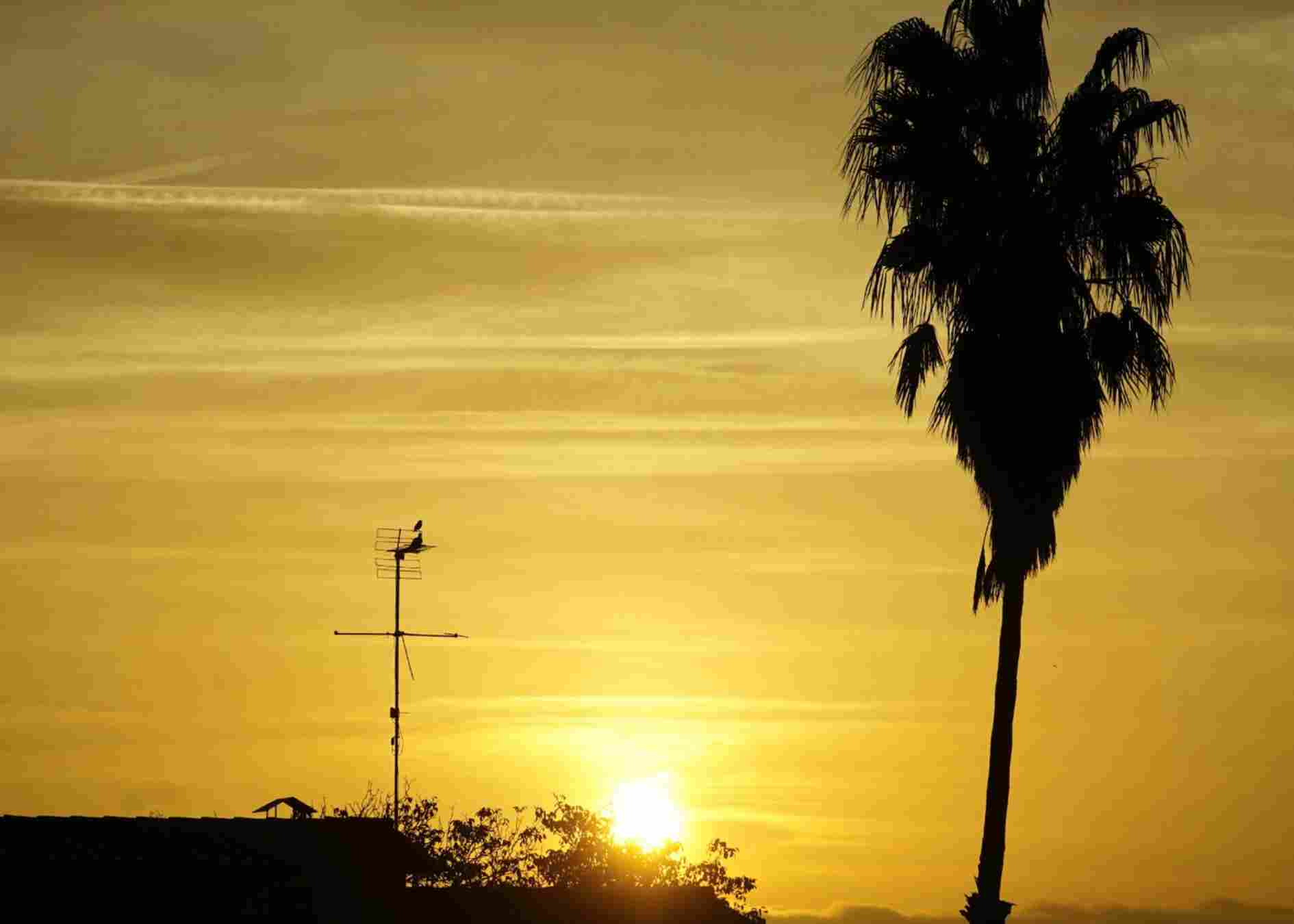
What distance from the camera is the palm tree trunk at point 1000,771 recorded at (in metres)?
32.1

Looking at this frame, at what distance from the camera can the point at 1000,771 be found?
32875 mm

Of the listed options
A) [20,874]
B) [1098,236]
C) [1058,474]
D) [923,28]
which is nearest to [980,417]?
[1058,474]

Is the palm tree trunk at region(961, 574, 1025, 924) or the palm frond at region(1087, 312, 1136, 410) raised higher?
the palm frond at region(1087, 312, 1136, 410)

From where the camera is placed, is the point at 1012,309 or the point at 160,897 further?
the point at 160,897

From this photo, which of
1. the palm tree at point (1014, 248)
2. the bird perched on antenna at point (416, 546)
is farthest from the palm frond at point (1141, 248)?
the bird perched on antenna at point (416, 546)

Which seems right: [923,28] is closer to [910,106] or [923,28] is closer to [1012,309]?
[910,106]

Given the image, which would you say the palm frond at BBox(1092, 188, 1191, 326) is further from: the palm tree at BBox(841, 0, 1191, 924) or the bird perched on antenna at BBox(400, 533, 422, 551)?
the bird perched on antenna at BBox(400, 533, 422, 551)

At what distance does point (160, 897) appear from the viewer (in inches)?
1571

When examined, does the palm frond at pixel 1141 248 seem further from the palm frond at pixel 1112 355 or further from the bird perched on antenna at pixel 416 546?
the bird perched on antenna at pixel 416 546

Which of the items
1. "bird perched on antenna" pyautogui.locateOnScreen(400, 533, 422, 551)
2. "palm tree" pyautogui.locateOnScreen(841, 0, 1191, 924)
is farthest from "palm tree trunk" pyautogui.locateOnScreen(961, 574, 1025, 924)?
"bird perched on antenna" pyautogui.locateOnScreen(400, 533, 422, 551)

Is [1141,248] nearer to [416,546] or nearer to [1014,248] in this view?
[1014,248]

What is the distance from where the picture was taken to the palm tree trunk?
32.1 m

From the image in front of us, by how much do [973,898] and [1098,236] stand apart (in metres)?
11.2

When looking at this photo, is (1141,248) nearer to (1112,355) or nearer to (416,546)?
(1112,355)
